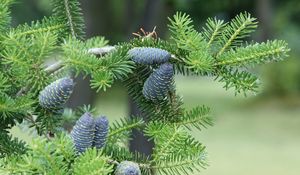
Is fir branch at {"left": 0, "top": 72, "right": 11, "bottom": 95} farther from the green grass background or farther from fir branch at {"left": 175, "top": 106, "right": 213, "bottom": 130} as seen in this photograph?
the green grass background

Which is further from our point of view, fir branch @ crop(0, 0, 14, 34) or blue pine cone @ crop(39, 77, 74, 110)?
fir branch @ crop(0, 0, 14, 34)

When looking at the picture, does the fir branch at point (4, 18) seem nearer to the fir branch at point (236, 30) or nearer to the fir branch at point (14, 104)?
the fir branch at point (14, 104)

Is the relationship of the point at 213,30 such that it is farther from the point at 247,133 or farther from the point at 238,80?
the point at 247,133

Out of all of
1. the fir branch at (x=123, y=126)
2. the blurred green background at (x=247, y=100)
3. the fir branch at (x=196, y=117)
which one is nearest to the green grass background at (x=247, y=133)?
the blurred green background at (x=247, y=100)

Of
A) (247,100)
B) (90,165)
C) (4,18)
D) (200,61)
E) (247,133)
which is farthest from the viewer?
(247,100)

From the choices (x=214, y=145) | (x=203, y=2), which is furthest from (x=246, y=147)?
(x=203, y=2)

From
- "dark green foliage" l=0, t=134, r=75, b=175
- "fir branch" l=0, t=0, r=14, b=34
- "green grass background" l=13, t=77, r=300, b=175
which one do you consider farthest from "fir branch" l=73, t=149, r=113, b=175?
"green grass background" l=13, t=77, r=300, b=175

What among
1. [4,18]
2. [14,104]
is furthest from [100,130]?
[4,18]
